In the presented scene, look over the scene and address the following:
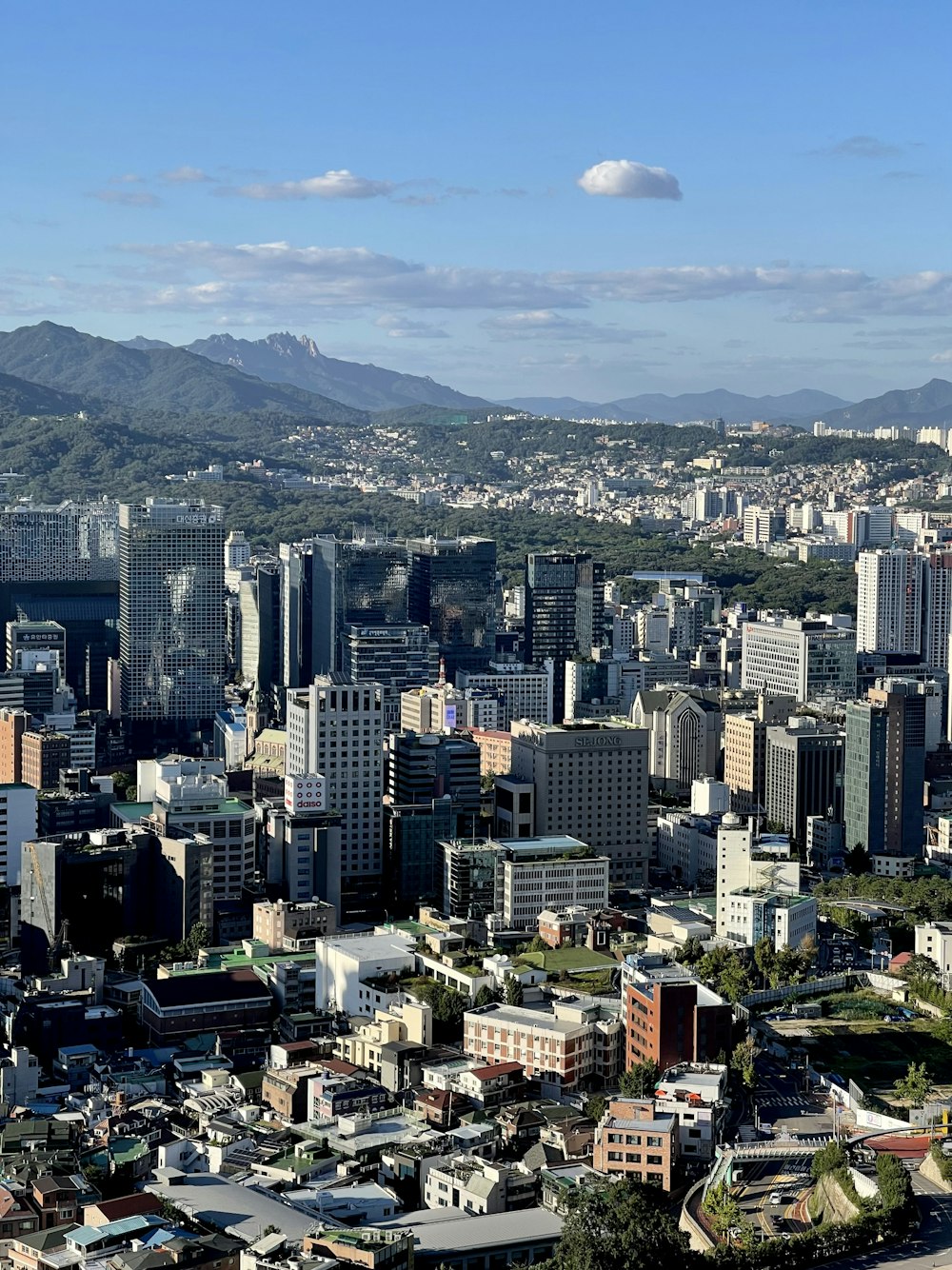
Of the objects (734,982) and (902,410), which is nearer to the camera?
(734,982)

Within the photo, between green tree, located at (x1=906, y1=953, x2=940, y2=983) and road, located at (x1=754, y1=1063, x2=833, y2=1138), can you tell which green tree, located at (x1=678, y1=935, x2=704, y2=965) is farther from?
road, located at (x1=754, y1=1063, x2=833, y2=1138)

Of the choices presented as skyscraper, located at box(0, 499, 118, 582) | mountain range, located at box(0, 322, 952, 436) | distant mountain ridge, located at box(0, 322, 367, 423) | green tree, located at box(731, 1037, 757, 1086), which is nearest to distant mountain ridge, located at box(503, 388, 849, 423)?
mountain range, located at box(0, 322, 952, 436)

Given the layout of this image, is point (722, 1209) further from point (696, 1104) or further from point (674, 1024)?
point (674, 1024)

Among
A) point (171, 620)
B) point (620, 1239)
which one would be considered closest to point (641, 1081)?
point (620, 1239)

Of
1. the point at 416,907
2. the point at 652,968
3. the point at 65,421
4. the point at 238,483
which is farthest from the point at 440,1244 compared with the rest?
the point at 65,421

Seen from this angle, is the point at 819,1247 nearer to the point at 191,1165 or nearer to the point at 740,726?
the point at 191,1165
